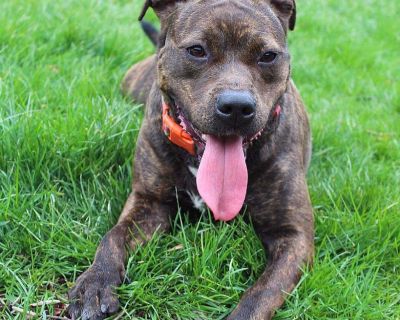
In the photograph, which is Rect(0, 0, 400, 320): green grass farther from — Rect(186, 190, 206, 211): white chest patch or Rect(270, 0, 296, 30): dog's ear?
Rect(270, 0, 296, 30): dog's ear

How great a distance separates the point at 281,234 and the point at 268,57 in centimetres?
96

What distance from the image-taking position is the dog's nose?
298 centimetres

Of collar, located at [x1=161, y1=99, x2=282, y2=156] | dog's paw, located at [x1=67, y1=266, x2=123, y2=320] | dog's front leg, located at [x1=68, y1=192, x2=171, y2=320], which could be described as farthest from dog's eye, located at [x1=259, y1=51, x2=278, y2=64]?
dog's paw, located at [x1=67, y1=266, x2=123, y2=320]

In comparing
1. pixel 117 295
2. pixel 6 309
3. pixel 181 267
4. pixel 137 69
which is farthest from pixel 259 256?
pixel 137 69

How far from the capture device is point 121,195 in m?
3.84

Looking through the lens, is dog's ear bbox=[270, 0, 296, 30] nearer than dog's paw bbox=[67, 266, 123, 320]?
No

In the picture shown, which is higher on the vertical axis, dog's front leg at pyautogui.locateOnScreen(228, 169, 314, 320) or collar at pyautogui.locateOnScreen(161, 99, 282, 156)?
collar at pyautogui.locateOnScreen(161, 99, 282, 156)

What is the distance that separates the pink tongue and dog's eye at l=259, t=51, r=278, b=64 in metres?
0.44

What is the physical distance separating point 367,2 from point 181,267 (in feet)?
24.0

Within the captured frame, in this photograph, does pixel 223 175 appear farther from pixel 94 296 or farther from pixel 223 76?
pixel 94 296

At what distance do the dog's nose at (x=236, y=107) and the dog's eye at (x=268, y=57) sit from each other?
35 centimetres

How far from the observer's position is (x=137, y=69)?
5305 millimetres

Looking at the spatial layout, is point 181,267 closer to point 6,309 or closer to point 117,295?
point 117,295

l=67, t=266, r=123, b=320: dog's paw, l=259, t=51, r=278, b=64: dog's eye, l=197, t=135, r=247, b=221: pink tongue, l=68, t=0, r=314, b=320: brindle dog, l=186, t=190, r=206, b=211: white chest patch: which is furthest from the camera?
l=186, t=190, r=206, b=211: white chest patch
